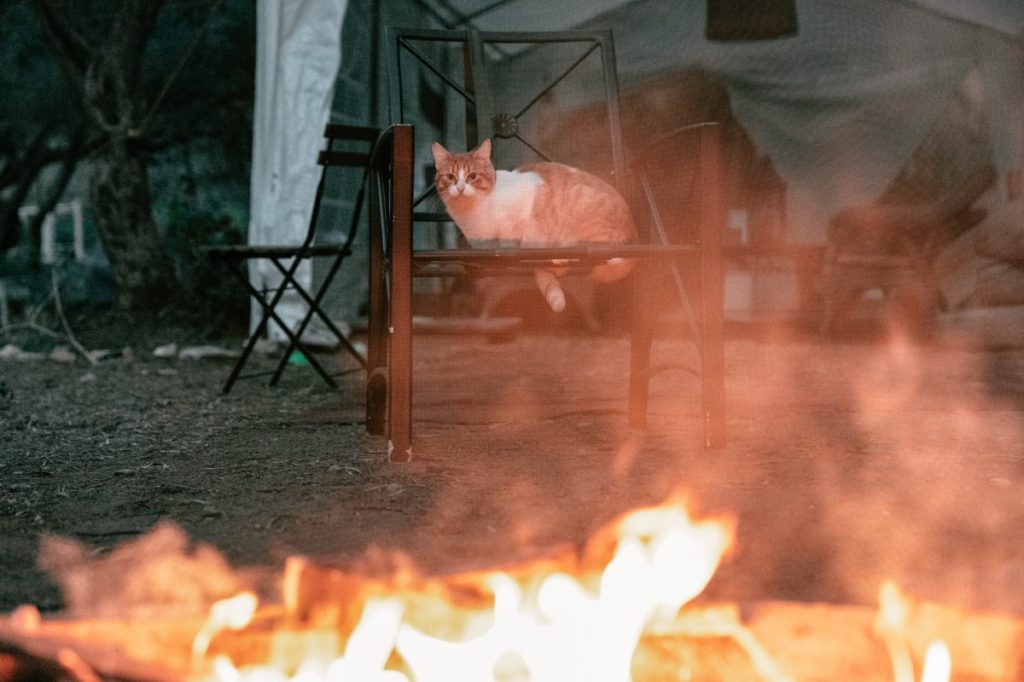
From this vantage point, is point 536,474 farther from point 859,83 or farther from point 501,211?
point 859,83

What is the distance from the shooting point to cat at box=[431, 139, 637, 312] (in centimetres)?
267

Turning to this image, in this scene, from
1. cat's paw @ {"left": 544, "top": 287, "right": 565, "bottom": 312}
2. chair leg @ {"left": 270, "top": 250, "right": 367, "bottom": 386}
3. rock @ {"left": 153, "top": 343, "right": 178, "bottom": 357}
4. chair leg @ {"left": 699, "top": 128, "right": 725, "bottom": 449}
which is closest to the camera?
chair leg @ {"left": 699, "top": 128, "right": 725, "bottom": 449}

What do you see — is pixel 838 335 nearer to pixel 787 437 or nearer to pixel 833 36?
pixel 833 36

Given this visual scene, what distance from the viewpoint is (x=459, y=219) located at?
2.76 m

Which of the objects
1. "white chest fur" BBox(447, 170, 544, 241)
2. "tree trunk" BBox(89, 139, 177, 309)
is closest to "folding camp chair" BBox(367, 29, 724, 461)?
"white chest fur" BBox(447, 170, 544, 241)

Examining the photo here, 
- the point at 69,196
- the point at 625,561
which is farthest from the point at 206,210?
the point at 625,561

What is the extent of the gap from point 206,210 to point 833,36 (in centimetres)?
616

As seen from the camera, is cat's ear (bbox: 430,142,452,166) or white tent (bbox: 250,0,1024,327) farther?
white tent (bbox: 250,0,1024,327)

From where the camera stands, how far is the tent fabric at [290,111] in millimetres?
5664

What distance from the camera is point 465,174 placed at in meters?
2.64

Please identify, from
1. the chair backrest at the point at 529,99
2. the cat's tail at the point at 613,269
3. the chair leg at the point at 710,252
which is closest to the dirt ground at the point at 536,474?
the chair leg at the point at 710,252

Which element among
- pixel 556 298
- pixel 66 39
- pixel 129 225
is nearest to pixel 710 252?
pixel 556 298

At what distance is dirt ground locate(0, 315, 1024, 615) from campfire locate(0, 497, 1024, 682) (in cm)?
16

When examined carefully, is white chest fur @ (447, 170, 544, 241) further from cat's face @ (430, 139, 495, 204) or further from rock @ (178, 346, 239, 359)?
rock @ (178, 346, 239, 359)
